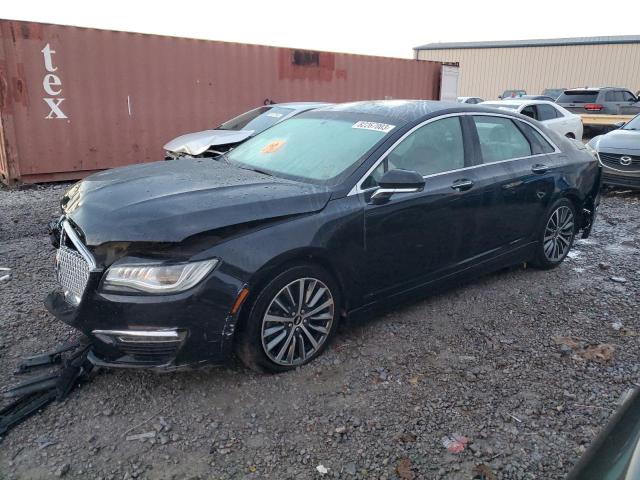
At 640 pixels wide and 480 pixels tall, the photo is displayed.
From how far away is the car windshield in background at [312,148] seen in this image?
3572mm

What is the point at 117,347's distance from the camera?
279cm

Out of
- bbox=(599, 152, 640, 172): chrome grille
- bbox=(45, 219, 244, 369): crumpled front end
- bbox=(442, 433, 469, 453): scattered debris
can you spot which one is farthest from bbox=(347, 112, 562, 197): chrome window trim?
bbox=(599, 152, 640, 172): chrome grille

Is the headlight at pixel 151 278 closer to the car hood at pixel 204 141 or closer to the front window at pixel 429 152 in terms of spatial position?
the front window at pixel 429 152

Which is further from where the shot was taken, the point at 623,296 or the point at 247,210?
the point at 623,296

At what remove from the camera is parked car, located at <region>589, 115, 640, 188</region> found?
8617 millimetres

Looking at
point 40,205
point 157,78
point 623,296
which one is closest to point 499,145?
point 623,296

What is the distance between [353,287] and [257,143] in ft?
5.37

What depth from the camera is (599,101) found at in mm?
17172

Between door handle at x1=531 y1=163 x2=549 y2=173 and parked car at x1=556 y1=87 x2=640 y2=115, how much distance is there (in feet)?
46.7

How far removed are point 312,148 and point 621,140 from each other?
7.39 m

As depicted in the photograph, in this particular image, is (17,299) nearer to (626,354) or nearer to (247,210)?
(247,210)

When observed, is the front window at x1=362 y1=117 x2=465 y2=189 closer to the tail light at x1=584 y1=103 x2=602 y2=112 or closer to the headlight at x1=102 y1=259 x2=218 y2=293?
the headlight at x1=102 y1=259 x2=218 y2=293

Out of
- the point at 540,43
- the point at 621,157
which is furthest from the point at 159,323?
the point at 540,43

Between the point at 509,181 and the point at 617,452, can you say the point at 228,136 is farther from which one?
the point at 617,452
